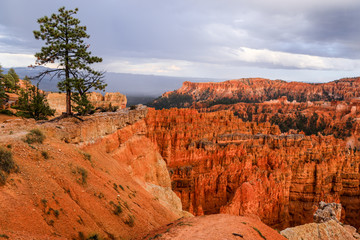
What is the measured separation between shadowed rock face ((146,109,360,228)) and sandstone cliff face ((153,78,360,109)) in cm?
9691

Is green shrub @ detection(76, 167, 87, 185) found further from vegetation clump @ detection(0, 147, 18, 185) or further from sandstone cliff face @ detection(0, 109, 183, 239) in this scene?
vegetation clump @ detection(0, 147, 18, 185)

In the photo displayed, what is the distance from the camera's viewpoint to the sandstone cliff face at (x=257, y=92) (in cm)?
13650

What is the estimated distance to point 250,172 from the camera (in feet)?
83.0

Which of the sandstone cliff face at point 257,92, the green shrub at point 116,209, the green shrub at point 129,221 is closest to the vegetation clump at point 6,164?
the green shrub at point 116,209

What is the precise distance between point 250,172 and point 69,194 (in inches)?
841

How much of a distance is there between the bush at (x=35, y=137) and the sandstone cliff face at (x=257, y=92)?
11739 cm

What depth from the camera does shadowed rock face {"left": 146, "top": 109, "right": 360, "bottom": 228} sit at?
24266 mm

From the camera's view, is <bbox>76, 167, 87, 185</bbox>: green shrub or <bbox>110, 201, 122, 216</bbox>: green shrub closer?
<bbox>76, 167, 87, 185</bbox>: green shrub

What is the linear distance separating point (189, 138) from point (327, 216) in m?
16.0

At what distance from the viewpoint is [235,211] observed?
21.8 metres

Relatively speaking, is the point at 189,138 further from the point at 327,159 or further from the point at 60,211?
the point at 60,211

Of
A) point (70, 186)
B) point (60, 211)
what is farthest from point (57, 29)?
point (60, 211)

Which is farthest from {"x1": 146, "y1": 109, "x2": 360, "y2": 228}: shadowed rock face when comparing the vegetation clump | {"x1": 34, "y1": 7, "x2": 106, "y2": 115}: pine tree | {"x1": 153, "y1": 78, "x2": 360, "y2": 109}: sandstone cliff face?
{"x1": 153, "y1": 78, "x2": 360, "y2": 109}: sandstone cliff face

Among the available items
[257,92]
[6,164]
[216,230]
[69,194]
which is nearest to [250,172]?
[216,230]
